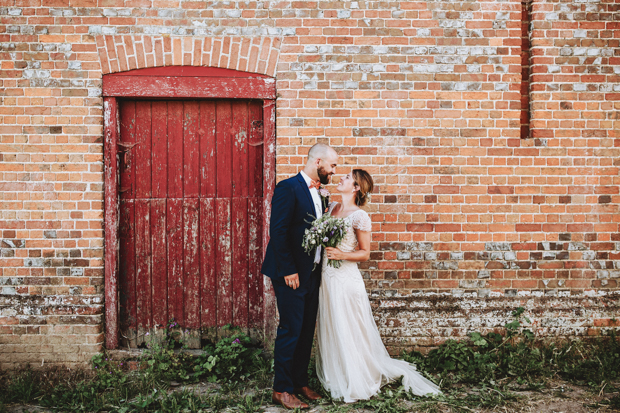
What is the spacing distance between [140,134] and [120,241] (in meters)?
1.16

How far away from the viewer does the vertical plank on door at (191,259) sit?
4629 millimetres

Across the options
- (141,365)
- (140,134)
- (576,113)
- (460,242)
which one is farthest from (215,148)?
(576,113)

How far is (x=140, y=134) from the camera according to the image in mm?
4598

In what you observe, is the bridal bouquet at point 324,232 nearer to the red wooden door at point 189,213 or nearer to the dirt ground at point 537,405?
the red wooden door at point 189,213

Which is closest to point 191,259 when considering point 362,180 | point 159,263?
point 159,263

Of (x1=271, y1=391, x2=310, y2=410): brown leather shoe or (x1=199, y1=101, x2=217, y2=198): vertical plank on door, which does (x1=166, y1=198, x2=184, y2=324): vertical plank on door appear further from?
(x1=271, y1=391, x2=310, y2=410): brown leather shoe

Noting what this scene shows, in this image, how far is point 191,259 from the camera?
4648 millimetres

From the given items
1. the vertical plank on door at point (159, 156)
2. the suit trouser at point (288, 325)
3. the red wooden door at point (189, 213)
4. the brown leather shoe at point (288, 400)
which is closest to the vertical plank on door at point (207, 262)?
the red wooden door at point (189, 213)

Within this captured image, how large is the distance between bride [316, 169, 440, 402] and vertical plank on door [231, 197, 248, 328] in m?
1.09

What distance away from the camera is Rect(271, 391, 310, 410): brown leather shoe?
12.0 feet

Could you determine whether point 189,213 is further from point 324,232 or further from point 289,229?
point 324,232

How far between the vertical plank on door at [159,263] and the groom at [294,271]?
1.41 m

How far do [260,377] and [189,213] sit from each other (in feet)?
6.06

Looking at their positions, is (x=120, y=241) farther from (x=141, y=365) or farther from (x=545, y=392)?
(x=545, y=392)
